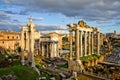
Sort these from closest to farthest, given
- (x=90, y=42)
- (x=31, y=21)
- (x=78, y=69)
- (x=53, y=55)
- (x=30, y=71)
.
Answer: (x=30, y=71) → (x=31, y=21) → (x=78, y=69) → (x=90, y=42) → (x=53, y=55)

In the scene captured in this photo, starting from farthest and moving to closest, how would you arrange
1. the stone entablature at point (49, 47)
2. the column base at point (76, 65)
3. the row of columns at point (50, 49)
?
the stone entablature at point (49, 47), the row of columns at point (50, 49), the column base at point (76, 65)

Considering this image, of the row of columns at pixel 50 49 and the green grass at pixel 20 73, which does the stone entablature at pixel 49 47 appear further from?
the green grass at pixel 20 73

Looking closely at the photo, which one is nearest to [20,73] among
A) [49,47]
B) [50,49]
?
[50,49]

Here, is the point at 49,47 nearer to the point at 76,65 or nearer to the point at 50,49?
the point at 50,49

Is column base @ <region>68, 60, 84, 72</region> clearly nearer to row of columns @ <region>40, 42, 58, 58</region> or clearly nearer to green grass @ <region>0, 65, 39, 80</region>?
green grass @ <region>0, 65, 39, 80</region>

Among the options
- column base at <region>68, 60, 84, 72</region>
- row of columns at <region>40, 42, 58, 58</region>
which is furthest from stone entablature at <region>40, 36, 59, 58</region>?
column base at <region>68, 60, 84, 72</region>

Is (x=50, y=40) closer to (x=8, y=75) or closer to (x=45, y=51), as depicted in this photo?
(x=45, y=51)

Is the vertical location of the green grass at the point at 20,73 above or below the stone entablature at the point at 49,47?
below

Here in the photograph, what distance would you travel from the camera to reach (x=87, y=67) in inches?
1801

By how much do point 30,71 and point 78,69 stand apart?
1769 centimetres

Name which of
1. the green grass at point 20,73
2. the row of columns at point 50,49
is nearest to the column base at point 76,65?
the green grass at point 20,73

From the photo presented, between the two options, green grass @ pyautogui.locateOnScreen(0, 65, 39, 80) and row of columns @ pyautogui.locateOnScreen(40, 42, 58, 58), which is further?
row of columns @ pyautogui.locateOnScreen(40, 42, 58, 58)

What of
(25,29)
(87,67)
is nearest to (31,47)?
(25,29)

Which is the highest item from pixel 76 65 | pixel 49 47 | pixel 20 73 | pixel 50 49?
pixel 49 47
